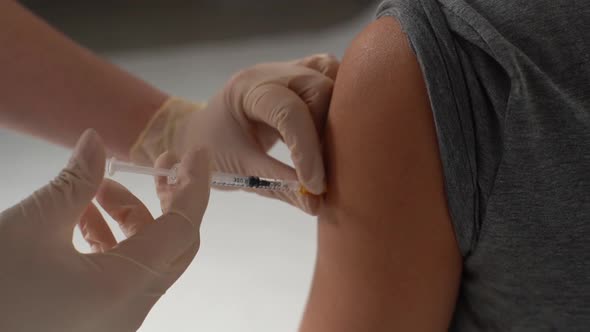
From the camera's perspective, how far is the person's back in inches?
31.8

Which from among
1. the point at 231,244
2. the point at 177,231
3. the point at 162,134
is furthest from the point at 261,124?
the point at 231,244

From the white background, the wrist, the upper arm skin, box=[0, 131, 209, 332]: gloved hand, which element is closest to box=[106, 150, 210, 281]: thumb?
box=[0, 131, 209, 332]: gloved hand

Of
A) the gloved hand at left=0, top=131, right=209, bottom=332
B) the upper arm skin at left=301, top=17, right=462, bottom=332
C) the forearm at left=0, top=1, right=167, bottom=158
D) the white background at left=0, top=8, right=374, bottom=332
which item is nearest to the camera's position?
the gloved hand at left=0, top=131, right=209, bottom=332

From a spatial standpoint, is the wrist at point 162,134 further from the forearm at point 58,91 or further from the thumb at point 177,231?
the thumb at point 177,231

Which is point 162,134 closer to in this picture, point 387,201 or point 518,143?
point 387,201

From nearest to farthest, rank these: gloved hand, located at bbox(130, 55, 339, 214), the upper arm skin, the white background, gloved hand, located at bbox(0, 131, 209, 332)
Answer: gloved hand, located at bbox(0, 131, 209, 332), the upper arm skin, gloved hand, located at bbox(130, 55, 339, 214), the white background

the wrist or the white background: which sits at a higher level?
the wrist

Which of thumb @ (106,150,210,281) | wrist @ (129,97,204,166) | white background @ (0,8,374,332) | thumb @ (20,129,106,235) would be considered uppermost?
thumb @ (20,129,106,235)

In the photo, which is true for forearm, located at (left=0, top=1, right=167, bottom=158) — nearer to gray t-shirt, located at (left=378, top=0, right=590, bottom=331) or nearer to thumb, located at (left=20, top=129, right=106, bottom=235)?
thumb, located at (left=20, top=129, right=106, bottom=235)

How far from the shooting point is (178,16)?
3045 mm

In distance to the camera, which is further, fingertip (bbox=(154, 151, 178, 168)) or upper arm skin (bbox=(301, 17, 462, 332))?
fingertip (bbox=(154, 151, 178, 168))

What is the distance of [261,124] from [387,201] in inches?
16.7

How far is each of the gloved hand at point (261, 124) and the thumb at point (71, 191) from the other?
31 cm

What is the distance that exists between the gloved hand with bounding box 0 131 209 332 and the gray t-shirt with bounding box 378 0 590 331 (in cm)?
38
